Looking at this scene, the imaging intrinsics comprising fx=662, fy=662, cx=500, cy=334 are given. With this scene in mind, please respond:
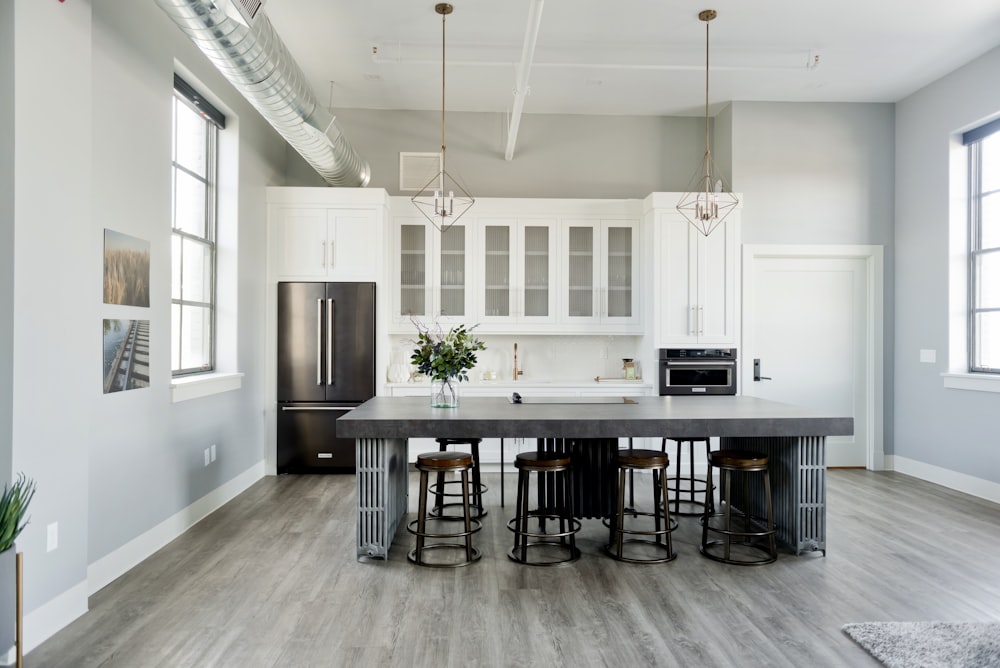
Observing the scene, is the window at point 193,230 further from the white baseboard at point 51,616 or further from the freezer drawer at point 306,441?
the white baseboard at point 51,616

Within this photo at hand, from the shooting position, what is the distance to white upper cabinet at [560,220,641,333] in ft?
21.1

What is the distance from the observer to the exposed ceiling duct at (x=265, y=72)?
9.90 feet

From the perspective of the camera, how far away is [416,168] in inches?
263

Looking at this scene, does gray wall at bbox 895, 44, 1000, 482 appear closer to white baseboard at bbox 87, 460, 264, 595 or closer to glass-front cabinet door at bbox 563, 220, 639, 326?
glass-front cabinet door at bbox 563, 220, 639, 326

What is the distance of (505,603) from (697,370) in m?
3.62

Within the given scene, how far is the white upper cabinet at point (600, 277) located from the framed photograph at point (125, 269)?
377 cm

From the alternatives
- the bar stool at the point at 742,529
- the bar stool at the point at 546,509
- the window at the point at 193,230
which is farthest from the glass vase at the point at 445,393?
the window at the point at 193,230

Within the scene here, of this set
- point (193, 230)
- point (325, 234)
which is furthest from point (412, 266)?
point (193, 230)

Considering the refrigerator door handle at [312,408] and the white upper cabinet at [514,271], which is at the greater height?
the white upper cabinet at [514,271]

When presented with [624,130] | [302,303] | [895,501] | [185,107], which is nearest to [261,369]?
[302,303]

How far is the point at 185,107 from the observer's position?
4633 millimetres

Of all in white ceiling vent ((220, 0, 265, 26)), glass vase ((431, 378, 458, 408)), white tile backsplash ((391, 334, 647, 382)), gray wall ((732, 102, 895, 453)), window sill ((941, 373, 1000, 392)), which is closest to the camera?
white ceiling vent ((220, 0, 265, 26))

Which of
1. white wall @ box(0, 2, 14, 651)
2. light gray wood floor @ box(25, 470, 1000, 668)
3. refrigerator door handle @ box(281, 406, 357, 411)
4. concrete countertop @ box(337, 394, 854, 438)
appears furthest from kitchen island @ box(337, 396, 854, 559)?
refrigerator door handle @ box(281, 406, 357, 411)

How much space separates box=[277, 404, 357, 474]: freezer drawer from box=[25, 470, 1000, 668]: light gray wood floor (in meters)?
1.61
